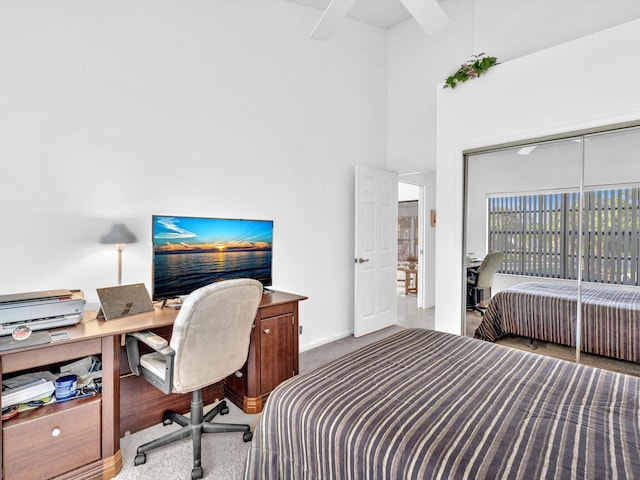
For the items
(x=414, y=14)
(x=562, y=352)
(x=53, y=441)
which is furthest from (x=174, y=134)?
(x=562, y=352)

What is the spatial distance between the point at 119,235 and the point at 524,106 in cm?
340

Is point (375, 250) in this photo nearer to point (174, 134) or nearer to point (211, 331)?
point (174, 134)

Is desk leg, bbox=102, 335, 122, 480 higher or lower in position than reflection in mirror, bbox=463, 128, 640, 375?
lower

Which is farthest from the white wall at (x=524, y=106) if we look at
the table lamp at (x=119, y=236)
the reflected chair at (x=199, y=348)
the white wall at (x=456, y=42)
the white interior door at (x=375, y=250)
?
the table lamp at (x=119, y=236)

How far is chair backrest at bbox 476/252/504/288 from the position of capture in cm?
318

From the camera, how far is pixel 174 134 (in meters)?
2.77

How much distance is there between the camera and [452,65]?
3.94m

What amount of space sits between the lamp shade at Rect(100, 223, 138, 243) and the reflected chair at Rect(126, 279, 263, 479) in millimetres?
697

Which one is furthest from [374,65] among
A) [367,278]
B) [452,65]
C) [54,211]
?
[54,211]

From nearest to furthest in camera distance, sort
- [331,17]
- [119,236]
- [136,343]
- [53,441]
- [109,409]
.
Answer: [53,441]
[109,409]
[136,343]
[331,17]
[119,236]

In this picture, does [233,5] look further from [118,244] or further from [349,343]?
[349,343]

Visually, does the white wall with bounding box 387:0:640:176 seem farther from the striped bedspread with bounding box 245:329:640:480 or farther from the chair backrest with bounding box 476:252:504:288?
the striped bedspread with bounding box 245:329:640:480

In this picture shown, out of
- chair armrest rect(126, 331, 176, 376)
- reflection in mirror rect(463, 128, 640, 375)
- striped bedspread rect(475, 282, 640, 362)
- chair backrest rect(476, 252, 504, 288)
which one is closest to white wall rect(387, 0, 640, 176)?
reflection in mirror rect(463, 128, 640, 375)

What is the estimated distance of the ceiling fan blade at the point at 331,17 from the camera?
6.57ft
